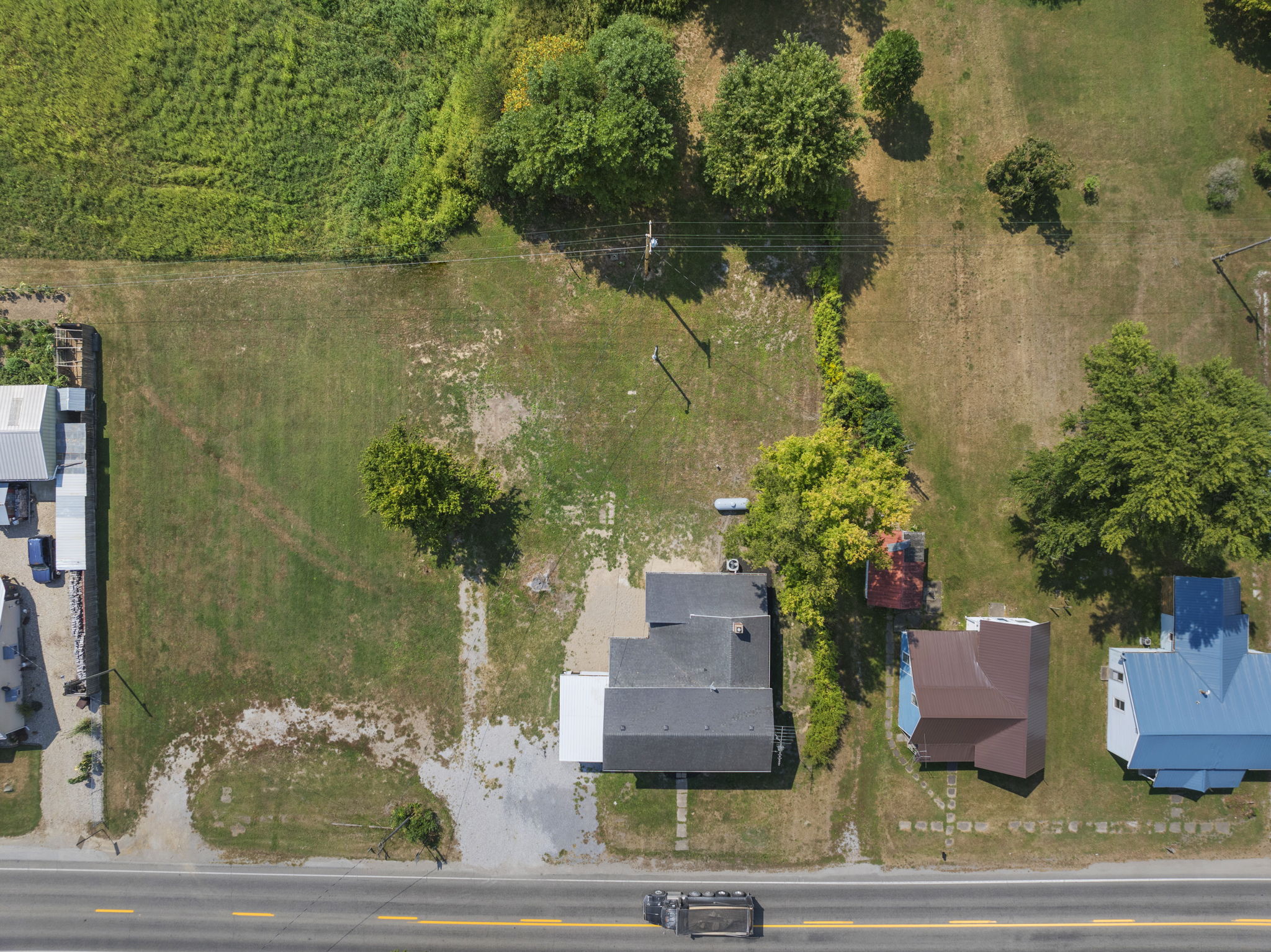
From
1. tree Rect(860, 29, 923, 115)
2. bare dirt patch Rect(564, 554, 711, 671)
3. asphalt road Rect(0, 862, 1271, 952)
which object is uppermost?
tree Rect(860, 29, 923, 115)

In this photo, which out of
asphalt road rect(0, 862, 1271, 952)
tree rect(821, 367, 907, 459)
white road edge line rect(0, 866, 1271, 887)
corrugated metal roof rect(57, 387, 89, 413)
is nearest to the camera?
tree rect(821, 367, 907, 459)

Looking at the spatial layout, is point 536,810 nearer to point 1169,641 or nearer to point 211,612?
point 211,612

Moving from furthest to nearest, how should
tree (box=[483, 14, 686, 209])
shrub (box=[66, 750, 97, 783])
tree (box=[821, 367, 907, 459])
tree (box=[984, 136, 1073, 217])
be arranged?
shrub (box=[66, 750, 97, 783]) < tree (box=[984, 136, 1073, 217]) < tree (box=[821, 367, 907, 459]) < tree (box=[483, 14, 686, 209])

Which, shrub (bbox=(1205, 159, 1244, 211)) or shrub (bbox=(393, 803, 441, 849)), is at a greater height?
shrub (bbox=(1205, 159, 1244, 211))

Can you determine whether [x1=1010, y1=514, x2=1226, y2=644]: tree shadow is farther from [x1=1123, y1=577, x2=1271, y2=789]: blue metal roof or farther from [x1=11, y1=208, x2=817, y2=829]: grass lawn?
[x1=11, y1=208, x2=817, y2=829]: grass lawn

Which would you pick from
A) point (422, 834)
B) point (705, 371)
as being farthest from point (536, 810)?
point (705, 371)

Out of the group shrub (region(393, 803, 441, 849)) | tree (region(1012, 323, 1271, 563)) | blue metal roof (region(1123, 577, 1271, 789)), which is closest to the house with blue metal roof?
blue metal roof (region(1123, 577, 1271, 789))

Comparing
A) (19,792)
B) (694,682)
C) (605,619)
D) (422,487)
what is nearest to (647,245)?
(422,487)

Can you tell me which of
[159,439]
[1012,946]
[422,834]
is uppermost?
[159,439]
